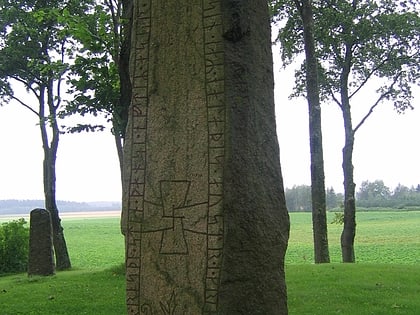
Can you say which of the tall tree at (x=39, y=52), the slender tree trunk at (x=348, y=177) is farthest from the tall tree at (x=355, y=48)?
the tall tree at (x=39, y=52)

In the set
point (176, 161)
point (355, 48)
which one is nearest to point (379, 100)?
point (355, 48)

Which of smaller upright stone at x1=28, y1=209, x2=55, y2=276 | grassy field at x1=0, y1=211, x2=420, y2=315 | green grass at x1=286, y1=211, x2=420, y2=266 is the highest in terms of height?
smaller upright stone at x1=28, y1=209, x2=55, y2=276

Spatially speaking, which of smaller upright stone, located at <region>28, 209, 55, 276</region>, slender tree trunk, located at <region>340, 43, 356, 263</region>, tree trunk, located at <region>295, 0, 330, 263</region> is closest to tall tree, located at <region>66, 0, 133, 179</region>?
smaller upright stone, located at <region>28, 209, 55, 276</region>

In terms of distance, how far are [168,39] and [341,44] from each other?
13.8 metres

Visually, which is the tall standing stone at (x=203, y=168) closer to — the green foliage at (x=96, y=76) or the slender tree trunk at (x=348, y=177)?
the green foliage at (x=96, y=76)

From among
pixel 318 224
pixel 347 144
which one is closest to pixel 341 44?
pixel 347 144

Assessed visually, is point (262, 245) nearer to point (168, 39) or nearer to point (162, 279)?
point (162, 279)

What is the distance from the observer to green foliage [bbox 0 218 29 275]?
16641 mm

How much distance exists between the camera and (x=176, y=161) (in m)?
4.64

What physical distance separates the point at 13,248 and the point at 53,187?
2.72 metres

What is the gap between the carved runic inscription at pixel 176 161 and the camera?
4.46 meters

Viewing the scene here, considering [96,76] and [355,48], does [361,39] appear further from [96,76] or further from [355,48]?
[96,76]

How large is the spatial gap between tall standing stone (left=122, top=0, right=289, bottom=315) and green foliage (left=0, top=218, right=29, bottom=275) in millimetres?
13049

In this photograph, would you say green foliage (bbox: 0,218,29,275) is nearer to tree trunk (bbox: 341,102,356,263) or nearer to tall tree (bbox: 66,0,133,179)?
tall tree (bbox: 66,0,133,179)
